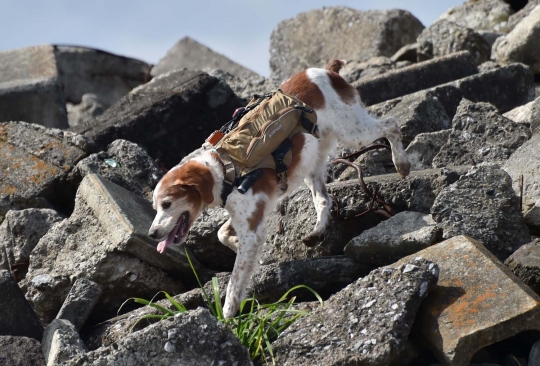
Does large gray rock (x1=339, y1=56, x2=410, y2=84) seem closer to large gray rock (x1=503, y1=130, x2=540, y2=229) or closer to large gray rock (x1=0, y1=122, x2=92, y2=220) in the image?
large gray rock (x1=0, y1=122, x2=92, y2=220)

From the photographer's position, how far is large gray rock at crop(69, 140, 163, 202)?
746cm

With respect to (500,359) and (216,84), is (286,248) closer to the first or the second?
(500,359)

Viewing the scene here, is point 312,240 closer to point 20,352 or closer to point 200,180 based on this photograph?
point 200,180

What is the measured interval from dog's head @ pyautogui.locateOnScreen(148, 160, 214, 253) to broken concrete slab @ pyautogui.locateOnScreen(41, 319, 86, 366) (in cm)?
84

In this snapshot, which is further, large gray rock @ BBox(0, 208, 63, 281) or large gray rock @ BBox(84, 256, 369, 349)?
large gray rock @ BBox(0, 208, 63, 281)

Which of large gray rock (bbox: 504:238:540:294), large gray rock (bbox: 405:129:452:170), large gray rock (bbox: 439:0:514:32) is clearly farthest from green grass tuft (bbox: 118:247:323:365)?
large gray rock (bbox: 439:0:514:32)

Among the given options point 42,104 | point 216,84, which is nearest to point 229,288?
point 216,84

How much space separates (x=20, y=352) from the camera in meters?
4.99

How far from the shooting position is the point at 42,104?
458 inches

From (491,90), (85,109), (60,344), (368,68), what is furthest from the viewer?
(85,109)

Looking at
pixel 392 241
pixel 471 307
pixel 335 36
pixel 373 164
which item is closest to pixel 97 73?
pixel 335 36

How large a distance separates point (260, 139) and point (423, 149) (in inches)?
72.6

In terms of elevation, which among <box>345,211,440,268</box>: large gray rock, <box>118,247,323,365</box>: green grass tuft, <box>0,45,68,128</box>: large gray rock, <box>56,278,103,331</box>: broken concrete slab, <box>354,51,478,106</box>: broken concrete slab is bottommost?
<box>118,247,323,365</box>: green grass tuft

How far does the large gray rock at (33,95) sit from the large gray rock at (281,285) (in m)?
6.34
